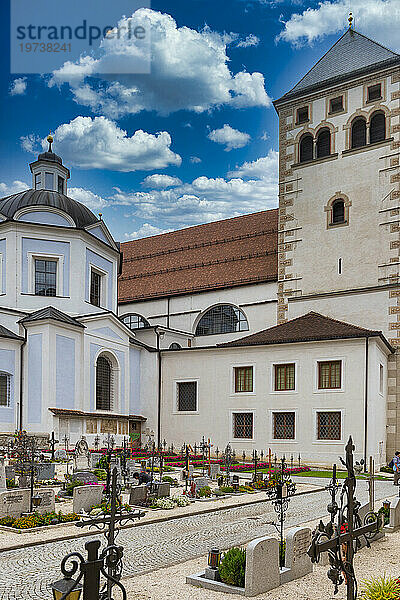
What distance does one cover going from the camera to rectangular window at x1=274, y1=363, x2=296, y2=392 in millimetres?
34666

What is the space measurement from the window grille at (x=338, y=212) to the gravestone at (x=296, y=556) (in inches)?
1184

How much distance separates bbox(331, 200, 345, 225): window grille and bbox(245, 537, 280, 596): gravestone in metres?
31.0

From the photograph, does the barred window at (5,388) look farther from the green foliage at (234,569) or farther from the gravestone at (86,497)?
the green foliage at (234,569)

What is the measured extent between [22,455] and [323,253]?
2304cm

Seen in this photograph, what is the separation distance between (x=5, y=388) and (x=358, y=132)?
25127 mm

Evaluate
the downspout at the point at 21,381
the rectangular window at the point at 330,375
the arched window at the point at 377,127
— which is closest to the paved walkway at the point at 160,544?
the rectangular window at the point at 330,375

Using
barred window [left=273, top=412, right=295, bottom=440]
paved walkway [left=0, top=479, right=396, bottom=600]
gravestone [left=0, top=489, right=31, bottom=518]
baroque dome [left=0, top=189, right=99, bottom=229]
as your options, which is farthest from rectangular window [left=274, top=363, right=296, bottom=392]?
gravestone [left=0, top=489, right=31, bottom=518]

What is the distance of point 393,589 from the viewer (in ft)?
27.3

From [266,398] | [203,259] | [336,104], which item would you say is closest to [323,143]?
[336,104]

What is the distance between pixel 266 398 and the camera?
115 feet

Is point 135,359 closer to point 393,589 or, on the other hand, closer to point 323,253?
point 323,253

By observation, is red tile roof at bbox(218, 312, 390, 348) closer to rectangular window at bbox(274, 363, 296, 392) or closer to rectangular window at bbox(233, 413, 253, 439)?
rectangular window at bbox(274, 363, 296, 392)

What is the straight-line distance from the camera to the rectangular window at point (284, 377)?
3467cm

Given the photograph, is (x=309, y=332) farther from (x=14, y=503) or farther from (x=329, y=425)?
(x=14, y=503)
